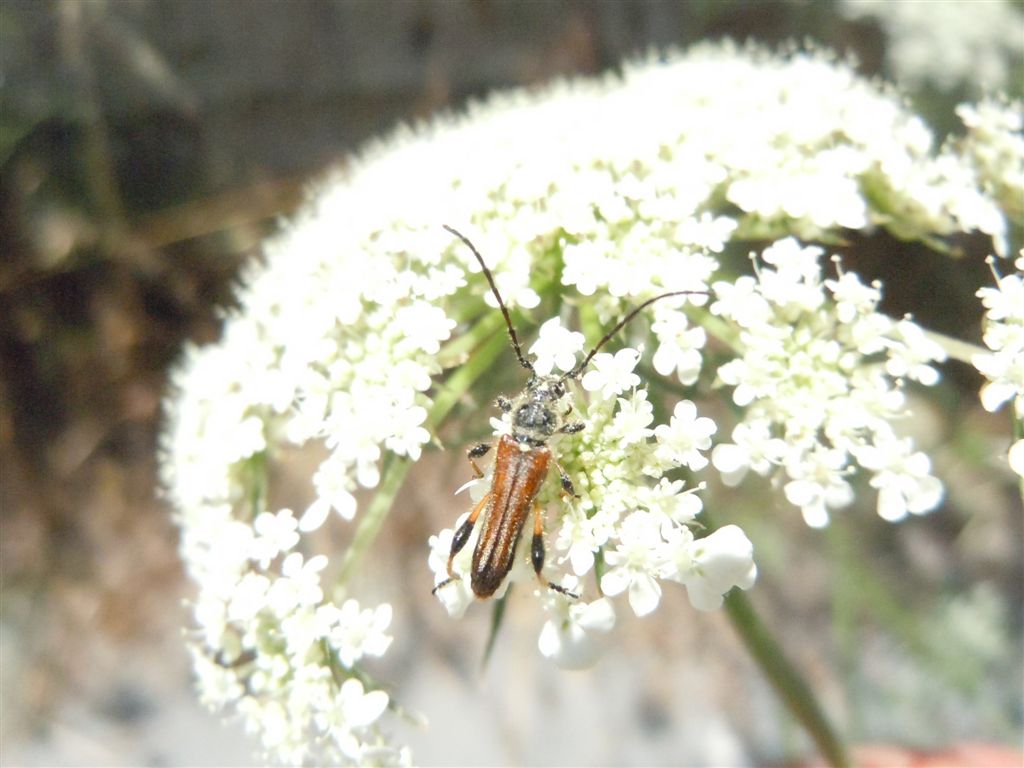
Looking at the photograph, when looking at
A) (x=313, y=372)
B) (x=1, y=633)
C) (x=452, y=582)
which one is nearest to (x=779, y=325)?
(x=452, y=582)

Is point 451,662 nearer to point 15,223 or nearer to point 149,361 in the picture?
point 149,361

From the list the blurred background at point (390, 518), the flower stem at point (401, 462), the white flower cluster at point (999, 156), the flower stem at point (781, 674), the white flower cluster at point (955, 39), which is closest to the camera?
the flower stem at point (401, 462)

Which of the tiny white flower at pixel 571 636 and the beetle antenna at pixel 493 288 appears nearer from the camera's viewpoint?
the tiny white flower at pixel 571 636

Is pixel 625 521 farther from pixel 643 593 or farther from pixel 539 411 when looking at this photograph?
pixel 539 411

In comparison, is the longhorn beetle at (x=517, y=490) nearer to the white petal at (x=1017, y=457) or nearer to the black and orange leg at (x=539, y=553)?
the black and orange leg at (x=539, y=553)

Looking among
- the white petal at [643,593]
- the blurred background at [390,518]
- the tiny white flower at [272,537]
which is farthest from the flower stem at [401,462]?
the blurred background at [390,518]

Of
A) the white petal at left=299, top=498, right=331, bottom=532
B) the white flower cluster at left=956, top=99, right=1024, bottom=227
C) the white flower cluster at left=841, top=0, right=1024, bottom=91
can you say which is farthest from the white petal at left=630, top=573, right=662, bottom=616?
the white flower cluster at left=841, top=0, right=1024, bottom=91

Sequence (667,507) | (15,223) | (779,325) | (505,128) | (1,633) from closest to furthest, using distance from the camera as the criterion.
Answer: (667,507)
(779,325)
(505,128)
(15,223)
(1,633)
